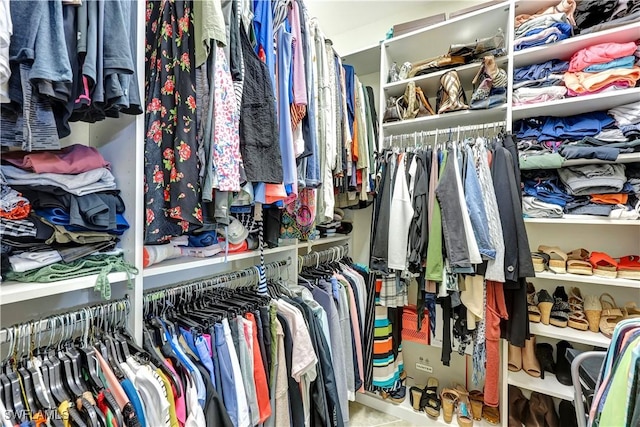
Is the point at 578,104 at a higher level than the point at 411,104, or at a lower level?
lower

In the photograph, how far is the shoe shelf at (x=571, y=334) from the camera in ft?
4.53

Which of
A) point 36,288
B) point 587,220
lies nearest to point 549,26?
point 587,220

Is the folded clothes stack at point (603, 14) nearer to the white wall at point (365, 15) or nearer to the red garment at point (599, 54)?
the red garment at point (599, 54)

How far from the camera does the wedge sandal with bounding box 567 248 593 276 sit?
1455 millimetres

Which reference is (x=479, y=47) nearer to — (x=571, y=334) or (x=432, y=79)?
(x=432, y=79)

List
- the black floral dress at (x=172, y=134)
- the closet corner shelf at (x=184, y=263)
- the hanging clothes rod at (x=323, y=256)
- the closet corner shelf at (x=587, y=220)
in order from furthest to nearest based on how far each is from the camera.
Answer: the hanging clothes rod at (x=323, y=256) → the closet corner shelf at (x=587, y=220) → the closet corner shelf at (x=184, y=263) → the black floral dress at (x=172, y=134)

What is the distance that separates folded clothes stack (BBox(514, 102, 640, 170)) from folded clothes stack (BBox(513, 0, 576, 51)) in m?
0.40

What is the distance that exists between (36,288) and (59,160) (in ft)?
1.07

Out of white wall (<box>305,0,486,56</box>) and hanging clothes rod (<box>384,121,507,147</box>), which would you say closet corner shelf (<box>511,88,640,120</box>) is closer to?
hanging clothes rod (<box>384,121,507,147</box>)

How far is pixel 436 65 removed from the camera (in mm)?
1735

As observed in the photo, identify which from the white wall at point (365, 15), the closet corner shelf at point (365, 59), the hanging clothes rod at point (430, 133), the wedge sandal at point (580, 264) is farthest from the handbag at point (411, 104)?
the wedge sandal at point (580, 264)

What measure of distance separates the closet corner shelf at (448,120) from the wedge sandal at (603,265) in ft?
2.95

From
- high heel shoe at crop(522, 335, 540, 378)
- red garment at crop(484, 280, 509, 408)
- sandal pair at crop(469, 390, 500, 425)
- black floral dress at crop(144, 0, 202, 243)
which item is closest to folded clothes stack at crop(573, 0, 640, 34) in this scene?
red garment at crop(484, 280, 509, 408)

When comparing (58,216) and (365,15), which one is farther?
(365,15)
